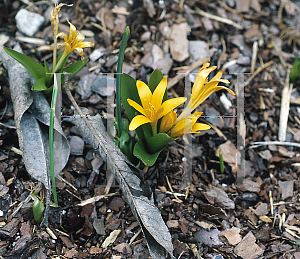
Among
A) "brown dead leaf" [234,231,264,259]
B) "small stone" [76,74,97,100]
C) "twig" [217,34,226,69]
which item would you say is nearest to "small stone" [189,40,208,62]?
"twig" [217,34,226,69]

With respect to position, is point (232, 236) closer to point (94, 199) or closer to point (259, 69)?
point (94, 199)

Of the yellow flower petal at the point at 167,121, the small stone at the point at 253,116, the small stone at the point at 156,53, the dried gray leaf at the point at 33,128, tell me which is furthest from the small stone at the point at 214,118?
the dried gray leaf at the point at 33,128

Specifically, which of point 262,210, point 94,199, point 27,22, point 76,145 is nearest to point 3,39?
point 27,22

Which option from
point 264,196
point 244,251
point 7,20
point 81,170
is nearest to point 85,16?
point 7,20

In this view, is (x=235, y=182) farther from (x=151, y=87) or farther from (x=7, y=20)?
(x=7, y=20)

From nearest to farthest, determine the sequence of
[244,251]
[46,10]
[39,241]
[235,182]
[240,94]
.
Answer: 1. [39,241]
2. [244,251]
3. [235,182]
4. [240,94]
5. [46,10]

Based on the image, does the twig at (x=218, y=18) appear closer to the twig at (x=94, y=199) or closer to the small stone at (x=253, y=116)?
the small stone at (x=253, y=116)

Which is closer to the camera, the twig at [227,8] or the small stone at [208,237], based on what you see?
the small stone at [208,237]
